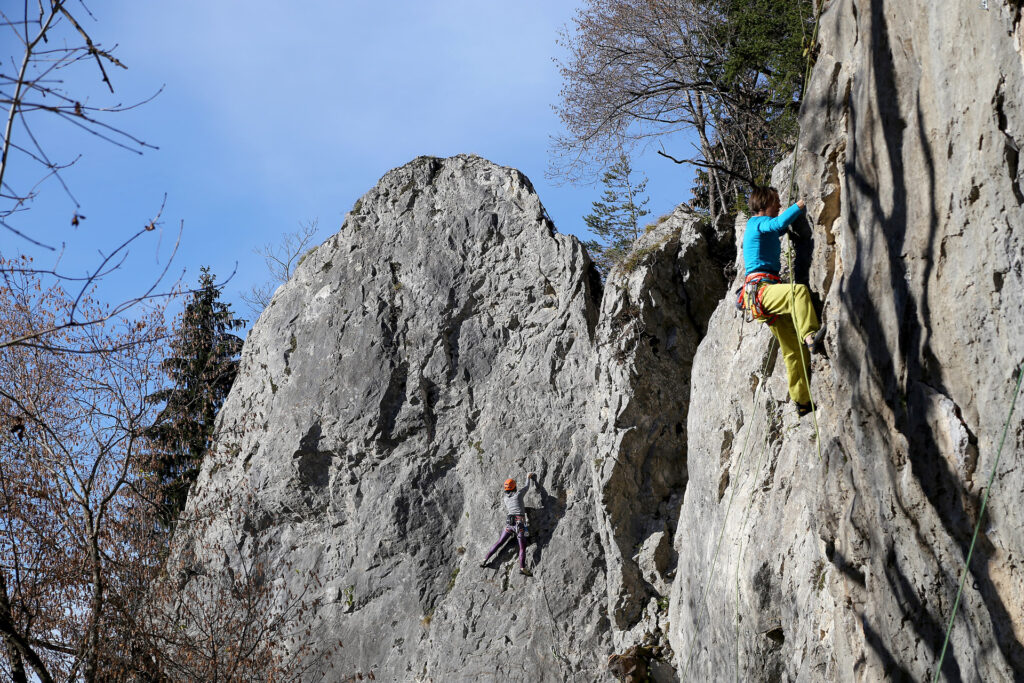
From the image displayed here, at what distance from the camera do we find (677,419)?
37.8 feet

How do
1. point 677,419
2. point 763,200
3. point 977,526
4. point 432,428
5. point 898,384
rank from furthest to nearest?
point 432,428, point 677,419, point 763,200, point 898,384, point 977,526

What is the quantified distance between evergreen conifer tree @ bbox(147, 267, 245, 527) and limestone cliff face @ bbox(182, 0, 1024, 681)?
0.91m

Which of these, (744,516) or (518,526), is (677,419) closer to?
(518,526)

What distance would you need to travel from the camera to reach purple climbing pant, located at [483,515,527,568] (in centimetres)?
1219

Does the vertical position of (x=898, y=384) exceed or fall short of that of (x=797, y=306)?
it falls short

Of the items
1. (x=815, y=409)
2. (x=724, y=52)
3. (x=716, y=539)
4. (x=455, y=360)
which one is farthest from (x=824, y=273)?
(x=724, y=52)

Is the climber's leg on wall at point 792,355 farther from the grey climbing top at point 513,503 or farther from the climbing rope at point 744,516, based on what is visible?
the grey climbing top at point 513,503

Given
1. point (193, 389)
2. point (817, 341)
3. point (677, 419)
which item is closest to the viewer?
point (817, 341)

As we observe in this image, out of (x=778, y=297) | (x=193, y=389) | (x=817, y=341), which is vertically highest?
(x=193, y=389)

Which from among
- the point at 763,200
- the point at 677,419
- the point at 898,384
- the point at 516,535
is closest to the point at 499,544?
the point at 516,535

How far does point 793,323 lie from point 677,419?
441 cm

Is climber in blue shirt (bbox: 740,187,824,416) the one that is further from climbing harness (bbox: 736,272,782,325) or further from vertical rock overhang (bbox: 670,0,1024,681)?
vertical rock overhang (bbox: 670,0,1024,681)

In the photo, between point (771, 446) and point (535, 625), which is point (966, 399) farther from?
point (535, 625)

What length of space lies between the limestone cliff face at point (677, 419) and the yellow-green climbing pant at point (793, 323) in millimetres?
219
